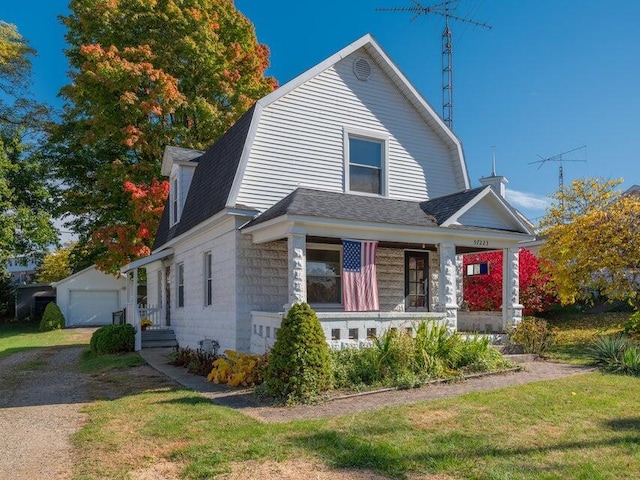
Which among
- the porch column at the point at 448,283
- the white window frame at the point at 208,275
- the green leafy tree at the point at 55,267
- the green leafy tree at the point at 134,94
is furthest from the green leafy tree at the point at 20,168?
the porch column at the point at 448,283

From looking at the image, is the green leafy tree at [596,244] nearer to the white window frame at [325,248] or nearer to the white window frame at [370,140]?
the white window frame at [370,140]

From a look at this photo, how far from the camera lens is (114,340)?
16203mm

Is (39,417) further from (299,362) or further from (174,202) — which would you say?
(174,202)

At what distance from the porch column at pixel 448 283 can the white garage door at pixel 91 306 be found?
2621 centimetres

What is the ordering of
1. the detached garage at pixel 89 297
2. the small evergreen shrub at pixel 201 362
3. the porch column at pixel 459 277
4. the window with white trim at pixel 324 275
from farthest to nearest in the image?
the detached garage at pixel 89 297 < the porch column at pixel 459 277 < the window with white trim at pixel 324 275 < the small evergreen shrub at pixel 201 362

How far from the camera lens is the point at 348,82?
546 inches

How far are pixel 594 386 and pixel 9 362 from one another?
1537cm

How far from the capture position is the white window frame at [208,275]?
45.3ft

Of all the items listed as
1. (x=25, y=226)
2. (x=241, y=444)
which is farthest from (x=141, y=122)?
(x=241, y=444)

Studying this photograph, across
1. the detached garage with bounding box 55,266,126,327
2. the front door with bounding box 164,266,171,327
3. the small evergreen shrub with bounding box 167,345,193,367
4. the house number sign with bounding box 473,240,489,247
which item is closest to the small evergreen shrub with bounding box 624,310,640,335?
the house number sign with bounding box 473,240,489,247

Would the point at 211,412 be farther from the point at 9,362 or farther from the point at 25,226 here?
the point at 25,226

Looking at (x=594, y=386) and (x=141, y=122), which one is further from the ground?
(x=141, y=122)

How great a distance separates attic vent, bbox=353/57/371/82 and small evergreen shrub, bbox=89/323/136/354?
10.7 m

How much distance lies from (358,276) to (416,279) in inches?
155
